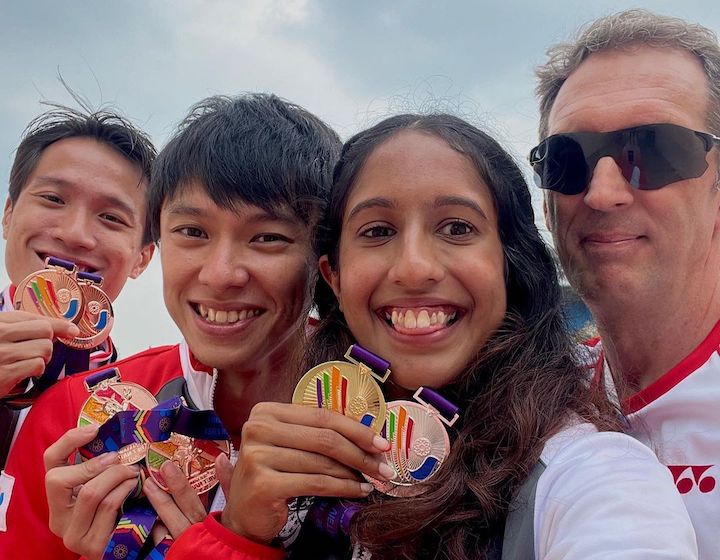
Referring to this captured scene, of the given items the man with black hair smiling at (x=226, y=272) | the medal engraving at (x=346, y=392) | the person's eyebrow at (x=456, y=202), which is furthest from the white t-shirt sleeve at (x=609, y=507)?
the man with black hair smiling at (x=226, y=272)

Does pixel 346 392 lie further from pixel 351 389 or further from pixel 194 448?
pixel 194 448

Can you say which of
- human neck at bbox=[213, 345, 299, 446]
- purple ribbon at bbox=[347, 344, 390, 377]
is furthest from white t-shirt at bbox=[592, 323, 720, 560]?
human neck at bbox=[213, 345, 299, 446]

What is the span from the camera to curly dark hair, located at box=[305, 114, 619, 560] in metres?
2.18

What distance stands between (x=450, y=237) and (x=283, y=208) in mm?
1103

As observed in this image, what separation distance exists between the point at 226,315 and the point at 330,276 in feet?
2.13

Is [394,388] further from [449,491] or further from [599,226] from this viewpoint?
[599,226]

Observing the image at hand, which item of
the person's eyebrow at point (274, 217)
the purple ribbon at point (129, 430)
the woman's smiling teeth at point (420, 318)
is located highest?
the person's eyebrow at point (274, 217)

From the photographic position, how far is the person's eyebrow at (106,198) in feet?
15.4

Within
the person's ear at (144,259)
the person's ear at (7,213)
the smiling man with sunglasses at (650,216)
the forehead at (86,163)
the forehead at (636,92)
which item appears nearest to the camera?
the smiling man with sunglasses at (650,216)

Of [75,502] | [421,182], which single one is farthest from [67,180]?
[421,182]

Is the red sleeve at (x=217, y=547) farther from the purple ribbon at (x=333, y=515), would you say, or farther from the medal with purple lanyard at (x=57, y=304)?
the medal with purple lanyard at (x=57, y=304)

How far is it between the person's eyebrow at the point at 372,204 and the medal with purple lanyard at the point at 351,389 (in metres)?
0.55

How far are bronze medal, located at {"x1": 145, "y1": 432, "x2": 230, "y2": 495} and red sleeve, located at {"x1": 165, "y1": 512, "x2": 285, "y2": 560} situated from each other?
45 centimetres

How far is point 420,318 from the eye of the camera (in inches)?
98.5
